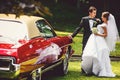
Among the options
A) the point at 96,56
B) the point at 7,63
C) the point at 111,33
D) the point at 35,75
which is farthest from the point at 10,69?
the point at 111,33

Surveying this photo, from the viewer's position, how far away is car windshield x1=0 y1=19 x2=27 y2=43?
10223 millimetres

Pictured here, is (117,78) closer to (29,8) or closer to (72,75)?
(72,75)

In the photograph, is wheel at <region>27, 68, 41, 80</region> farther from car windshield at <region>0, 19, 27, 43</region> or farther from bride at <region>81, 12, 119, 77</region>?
bride at <region>81, 12, 119, 77</region>

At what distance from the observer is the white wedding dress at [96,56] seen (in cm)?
1409

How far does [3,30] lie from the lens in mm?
10531

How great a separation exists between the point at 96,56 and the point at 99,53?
176 mm

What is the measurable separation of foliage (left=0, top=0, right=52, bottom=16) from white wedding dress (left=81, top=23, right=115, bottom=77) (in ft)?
27.2

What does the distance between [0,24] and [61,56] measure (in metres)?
2.57

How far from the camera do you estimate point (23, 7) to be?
5789mm

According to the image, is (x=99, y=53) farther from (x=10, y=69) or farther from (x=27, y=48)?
(x=10, y=69)

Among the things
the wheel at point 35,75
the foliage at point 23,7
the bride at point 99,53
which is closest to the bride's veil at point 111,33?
the bride at point 99,53

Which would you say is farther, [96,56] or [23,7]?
[96,56]

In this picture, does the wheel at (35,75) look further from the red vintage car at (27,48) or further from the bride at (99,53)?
the bride at (99,53)

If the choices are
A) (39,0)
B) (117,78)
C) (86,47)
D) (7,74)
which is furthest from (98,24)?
Result: (39,0)
